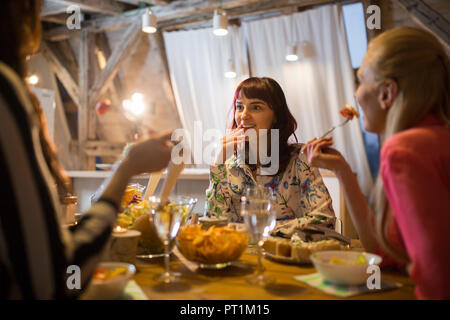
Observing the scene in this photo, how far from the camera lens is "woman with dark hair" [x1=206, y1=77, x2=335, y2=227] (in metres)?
1.89

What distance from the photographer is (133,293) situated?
35.6 inches

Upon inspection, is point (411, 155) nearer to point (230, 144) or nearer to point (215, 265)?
point (215, 265)

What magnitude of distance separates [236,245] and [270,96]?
1.18 meters

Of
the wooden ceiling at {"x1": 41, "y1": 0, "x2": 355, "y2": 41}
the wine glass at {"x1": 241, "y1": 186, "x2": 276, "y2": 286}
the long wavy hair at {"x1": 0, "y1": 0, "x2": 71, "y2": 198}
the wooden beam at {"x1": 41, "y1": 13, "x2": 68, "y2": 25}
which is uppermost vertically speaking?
the wooden beam at {"x1": 41, "y1": 13, "x2": 68, "y2": 25}

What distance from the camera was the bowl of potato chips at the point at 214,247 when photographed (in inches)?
41.5

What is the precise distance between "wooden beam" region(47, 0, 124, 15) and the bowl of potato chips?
4.61 meters

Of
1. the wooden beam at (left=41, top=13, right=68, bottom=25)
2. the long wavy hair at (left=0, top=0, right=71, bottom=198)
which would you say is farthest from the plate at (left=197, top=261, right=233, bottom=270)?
the wooden beam at (left=41, top=13, right=68, bottom=25)

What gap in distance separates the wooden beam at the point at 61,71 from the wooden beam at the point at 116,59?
1.81ft

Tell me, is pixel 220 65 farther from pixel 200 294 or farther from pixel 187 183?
pixel 200 294

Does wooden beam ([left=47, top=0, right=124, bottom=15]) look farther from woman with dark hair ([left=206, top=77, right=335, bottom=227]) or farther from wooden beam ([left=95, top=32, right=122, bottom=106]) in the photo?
woman with dark hair ([left=206, top=77, right=335, bottom=227])

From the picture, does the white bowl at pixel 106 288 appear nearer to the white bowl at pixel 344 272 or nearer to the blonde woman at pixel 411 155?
the white bowl at pixel 344 272

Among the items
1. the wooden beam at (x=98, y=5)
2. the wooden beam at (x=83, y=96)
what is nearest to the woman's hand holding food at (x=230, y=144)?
the wooden beam at (x=98, y=5)

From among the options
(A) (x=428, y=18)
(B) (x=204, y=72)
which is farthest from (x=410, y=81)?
(B) (x=204, y=72)

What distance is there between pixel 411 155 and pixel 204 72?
4.96m
